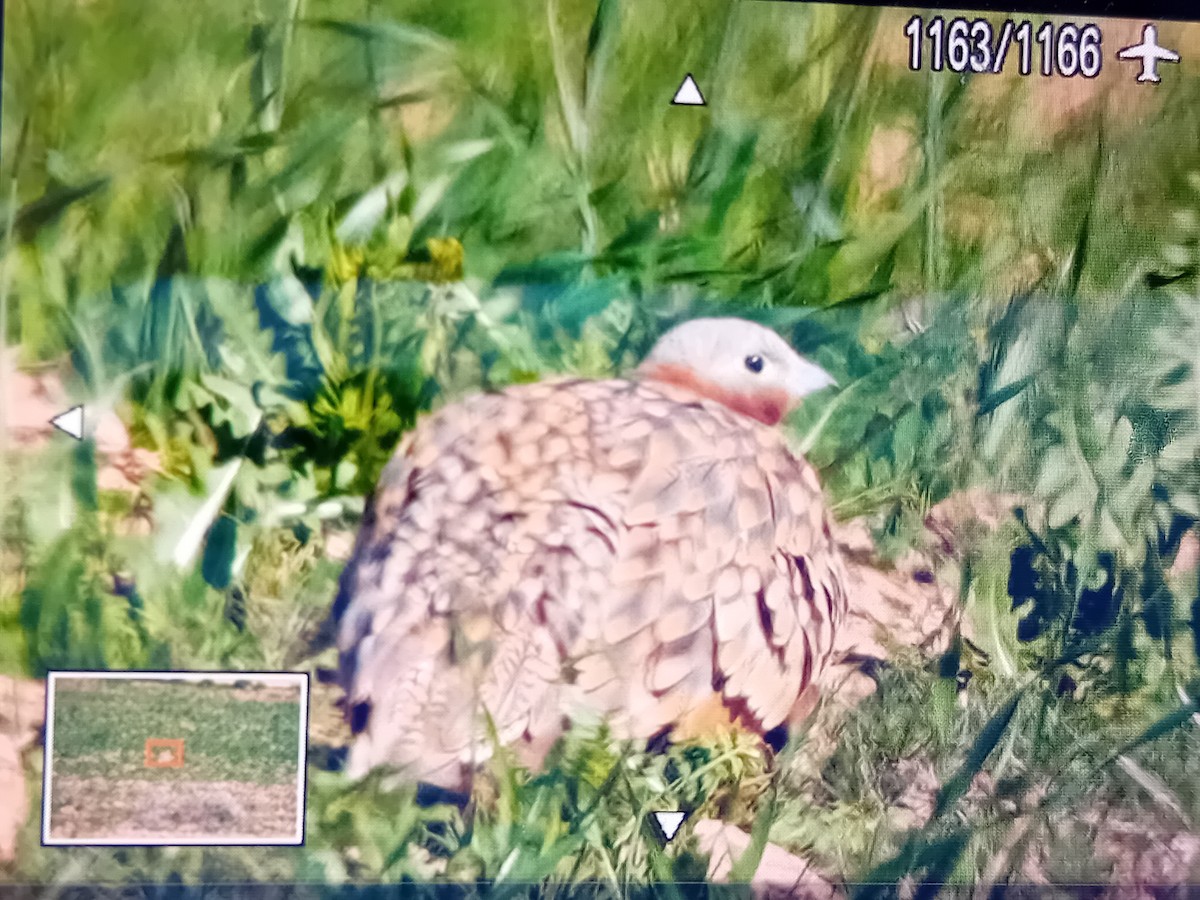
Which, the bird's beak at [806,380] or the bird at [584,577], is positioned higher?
the bird's beak at [806,380]

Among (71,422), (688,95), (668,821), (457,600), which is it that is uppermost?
(688,95)

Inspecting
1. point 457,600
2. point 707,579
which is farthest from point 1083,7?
point 457,600

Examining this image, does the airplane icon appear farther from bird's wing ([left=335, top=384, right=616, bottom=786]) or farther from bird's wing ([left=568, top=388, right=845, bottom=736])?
bird's wing ([left=335, top=384, right=616, bottom=786])

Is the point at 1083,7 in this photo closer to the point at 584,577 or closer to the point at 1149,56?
the point at 1149,56

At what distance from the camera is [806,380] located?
0.91 m

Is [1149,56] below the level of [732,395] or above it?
above

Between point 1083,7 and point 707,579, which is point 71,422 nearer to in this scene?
point 707,579

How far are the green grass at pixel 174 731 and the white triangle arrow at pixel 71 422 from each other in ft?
0.60

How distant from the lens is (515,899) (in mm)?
868

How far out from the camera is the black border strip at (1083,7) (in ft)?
3.06

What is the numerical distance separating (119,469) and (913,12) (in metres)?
0.71

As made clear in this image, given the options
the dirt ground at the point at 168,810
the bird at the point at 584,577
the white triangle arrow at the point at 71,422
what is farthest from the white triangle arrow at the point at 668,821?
the white triangle arrow at the point at 71,422

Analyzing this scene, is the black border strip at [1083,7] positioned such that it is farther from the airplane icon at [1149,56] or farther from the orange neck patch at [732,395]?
the orange neck patch at [732,395]

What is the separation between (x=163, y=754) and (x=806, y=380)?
1.84 ft
